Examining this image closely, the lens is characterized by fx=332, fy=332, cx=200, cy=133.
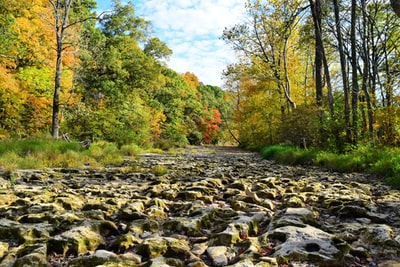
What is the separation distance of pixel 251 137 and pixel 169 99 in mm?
13436

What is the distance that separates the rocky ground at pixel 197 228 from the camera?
2684 mm

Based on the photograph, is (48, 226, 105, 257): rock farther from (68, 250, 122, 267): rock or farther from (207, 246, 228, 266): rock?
(207, 246, 228, 266): rock

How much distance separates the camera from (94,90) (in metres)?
27.6

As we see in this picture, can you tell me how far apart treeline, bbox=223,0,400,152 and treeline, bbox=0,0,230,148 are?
862 cm

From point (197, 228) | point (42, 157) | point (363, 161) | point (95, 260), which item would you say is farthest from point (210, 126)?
point (95, 260)

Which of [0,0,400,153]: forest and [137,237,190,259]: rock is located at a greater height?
[0,0,400,153]: forest

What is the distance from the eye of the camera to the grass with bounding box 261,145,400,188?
7494mm

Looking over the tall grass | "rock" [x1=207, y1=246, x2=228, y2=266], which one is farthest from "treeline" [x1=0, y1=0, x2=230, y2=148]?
"rock" [x1=207, y1=246, x2=228, y2=266]

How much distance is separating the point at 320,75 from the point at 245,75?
26.1ft

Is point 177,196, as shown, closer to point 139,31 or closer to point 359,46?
point 359,46

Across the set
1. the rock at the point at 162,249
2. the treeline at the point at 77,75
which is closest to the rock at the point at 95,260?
the rock at the point at 162,249

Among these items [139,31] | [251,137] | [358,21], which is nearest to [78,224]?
[358,21]

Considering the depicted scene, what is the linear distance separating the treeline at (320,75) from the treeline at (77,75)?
28.3 ft

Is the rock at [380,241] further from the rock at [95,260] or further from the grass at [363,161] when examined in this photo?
the grass at [363,161]
